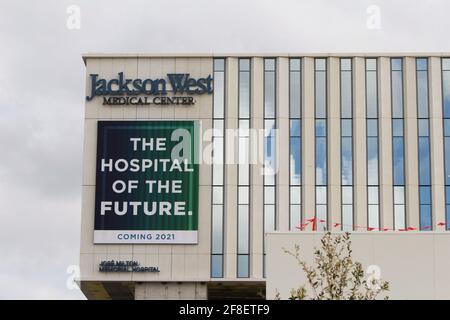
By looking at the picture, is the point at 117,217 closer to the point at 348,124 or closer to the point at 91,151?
the point at 91,151

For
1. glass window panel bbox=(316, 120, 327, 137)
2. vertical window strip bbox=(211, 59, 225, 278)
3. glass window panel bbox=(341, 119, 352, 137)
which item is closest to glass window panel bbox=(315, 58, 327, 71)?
glass window panel bbox=(316, 120, 327, 137)

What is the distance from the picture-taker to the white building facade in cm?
5819

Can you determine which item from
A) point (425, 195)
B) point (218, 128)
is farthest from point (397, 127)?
point (218, 128)

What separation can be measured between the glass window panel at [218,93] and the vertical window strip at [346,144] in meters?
7.61

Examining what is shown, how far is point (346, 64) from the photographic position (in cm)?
6062

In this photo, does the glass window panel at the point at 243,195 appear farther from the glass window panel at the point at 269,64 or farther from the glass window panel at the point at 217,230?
the glass window panel at the point at 269,64

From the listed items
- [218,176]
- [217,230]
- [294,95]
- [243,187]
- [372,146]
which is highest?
[294,95]

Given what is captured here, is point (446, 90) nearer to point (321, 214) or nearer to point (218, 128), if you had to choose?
point (321, 214)

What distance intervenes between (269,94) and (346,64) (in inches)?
210

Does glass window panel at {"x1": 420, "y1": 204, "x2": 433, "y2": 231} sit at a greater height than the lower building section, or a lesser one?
greater

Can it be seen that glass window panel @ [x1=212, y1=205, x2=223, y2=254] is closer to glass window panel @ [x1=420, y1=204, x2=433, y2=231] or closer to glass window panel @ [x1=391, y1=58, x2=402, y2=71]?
glass window panel @ [x1=420, y1=204, x2=433, y2=231]

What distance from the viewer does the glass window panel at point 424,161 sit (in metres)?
59.0

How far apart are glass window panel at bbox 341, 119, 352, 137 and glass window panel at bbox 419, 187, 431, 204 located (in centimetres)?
567
